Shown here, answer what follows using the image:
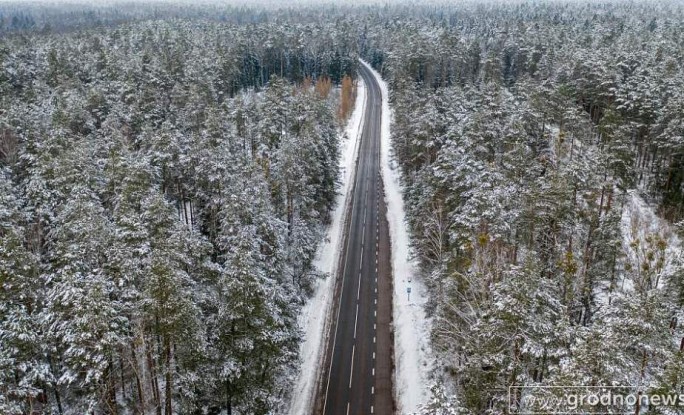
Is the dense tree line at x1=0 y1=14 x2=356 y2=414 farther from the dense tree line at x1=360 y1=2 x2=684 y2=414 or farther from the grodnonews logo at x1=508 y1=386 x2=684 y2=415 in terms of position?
the grodnonews logo at x1=508 y1=386 x2=684 y2=415

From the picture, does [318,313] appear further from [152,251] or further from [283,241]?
[152,251]

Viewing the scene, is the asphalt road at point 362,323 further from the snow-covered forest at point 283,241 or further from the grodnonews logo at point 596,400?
the grodnonews logo at point 596,400

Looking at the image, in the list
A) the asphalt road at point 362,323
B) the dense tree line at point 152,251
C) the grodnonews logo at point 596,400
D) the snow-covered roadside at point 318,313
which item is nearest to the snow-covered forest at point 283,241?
the dense tree line at point 152,251

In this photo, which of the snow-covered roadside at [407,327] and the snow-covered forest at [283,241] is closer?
the snow-covered forest at [283,241]

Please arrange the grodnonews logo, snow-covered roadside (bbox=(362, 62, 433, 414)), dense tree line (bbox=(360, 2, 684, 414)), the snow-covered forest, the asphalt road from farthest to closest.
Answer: the asphalt road → snow-covered roadside (bbox=(362, 62, 433, 414)) → the snow-covered forest → dense tree line (bbox=(360, 2, 684, 414)) → the grodnonews logo

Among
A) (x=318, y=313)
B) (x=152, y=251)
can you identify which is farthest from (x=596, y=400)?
(x=318, y=313)

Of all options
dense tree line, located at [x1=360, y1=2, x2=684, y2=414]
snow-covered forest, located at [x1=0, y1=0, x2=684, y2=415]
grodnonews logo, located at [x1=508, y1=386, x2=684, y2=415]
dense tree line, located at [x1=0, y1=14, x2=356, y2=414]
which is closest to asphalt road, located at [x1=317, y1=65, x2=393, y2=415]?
snow-covered forest, located at [x1=0, y1=0, x2=684, y2=415]
